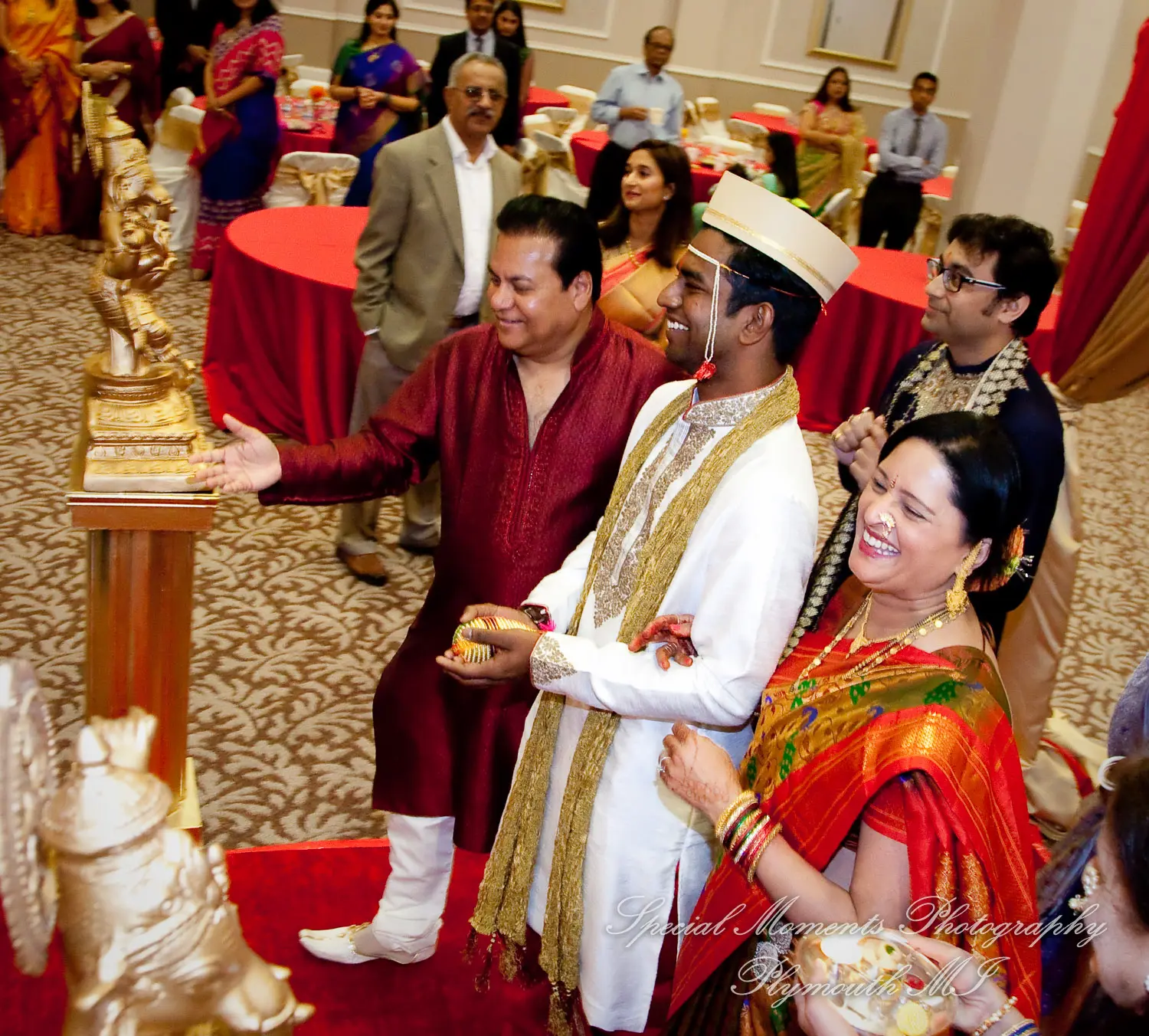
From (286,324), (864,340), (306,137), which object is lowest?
(286,324)

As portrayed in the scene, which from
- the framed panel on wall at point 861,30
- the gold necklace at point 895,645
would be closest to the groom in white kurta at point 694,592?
the gold necklace at point 895,645

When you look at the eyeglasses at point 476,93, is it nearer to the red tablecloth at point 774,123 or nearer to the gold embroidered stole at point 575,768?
the gold embroidered stole at point 575,768

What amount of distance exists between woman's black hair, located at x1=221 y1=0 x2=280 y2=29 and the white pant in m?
5.27

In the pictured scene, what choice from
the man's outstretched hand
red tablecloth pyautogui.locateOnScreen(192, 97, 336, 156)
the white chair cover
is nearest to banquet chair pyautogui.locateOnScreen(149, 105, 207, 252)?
red tablecloth pyautogui.locateOnScreen(192, 97, 336, 156)

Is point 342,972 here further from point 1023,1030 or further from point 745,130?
point 745,130

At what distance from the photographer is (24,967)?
945 mm

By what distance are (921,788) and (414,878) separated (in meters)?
1.14

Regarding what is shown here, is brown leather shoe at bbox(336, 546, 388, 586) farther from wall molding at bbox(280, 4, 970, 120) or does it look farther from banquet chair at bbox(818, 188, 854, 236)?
wall molding at bbox(280, 4, 970, 120)

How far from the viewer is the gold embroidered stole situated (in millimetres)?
1770

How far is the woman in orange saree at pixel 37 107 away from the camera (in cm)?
664

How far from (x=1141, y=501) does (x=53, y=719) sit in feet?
16.7

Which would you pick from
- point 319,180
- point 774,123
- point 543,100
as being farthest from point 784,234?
point 774,123

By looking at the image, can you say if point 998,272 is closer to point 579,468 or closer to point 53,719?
point 579,468

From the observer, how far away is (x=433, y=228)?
3.44 meters
